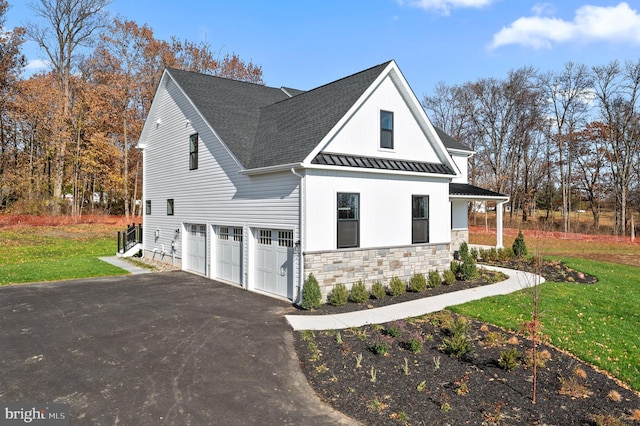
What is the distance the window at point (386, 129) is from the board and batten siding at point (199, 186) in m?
3.83

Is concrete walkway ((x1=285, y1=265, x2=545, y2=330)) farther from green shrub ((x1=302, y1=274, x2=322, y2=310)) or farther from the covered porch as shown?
the covered porch

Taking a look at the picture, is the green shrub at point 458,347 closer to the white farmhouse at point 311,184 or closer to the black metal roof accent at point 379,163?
the white farmhouse at point 311,184

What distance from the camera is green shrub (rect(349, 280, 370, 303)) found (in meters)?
11.8

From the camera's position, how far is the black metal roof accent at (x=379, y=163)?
11927 millimetres

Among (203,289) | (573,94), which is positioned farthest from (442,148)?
(573,94)

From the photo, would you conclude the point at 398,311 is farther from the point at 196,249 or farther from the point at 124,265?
the point at 124,265

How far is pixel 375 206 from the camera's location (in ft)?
43.2

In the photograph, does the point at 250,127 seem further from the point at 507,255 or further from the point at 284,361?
the point at 507,255

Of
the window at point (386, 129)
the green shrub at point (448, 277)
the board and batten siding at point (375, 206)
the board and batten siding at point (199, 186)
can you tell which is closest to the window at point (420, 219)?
the board and batten siding at point (375, 206)

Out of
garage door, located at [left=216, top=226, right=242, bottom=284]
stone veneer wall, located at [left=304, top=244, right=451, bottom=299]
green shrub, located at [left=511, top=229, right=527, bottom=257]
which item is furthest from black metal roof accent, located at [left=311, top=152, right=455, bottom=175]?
green shrub, located at [left=511, top=229, right=527, bottom=257]

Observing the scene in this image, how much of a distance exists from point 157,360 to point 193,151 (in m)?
11.2

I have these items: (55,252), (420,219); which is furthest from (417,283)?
(55,252)

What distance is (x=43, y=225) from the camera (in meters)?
31.1

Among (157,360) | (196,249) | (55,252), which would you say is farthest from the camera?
(55,252)
